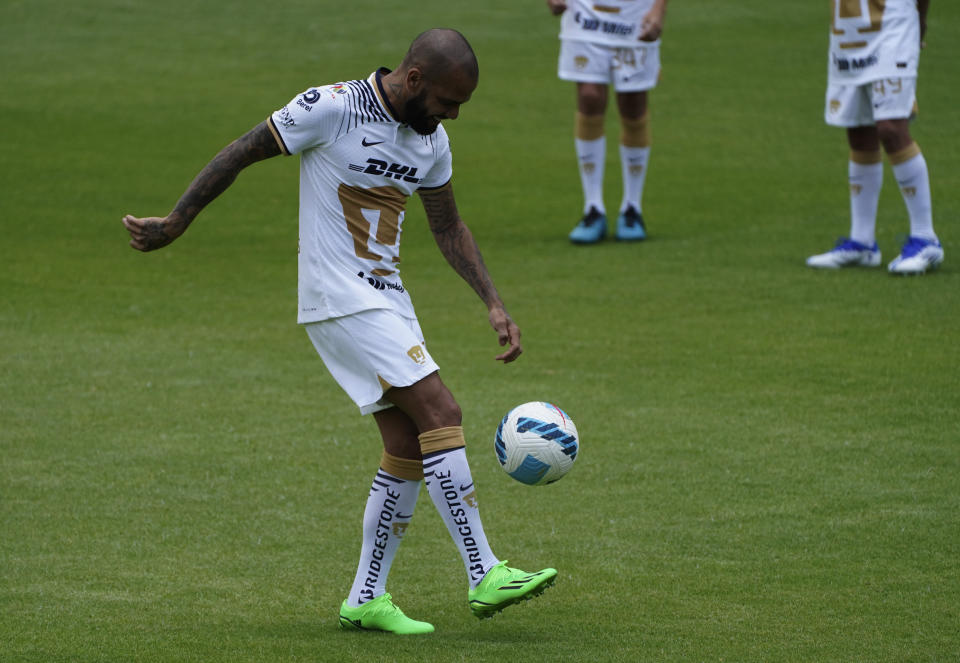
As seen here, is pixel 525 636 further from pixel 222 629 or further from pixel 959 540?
pixel 959 540

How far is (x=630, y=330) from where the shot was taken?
9336mm

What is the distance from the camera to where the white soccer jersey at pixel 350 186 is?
459 cm

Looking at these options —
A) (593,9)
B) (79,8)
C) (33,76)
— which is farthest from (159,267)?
(79,8)

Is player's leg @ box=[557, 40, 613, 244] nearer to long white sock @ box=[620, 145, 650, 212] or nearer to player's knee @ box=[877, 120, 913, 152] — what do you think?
long white sock @ box=[620, 145, 650, 212]

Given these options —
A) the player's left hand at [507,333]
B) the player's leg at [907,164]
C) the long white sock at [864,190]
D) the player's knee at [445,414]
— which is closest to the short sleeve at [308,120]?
the player's left hand at [507,333]

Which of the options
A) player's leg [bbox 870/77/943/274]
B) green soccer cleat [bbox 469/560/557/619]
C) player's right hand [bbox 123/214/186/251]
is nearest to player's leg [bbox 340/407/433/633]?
green soccer cleat [bbox 469/560/557/619]

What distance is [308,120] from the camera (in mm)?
4543

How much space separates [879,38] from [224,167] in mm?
6873

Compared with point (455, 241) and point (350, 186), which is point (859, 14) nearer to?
point (455, 241)

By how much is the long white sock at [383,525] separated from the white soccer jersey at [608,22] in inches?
299

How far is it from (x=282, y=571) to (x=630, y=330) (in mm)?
4437

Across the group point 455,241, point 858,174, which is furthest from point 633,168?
point 455,241

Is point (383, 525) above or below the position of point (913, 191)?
above

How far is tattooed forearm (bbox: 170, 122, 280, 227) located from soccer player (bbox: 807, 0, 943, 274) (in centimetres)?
659
